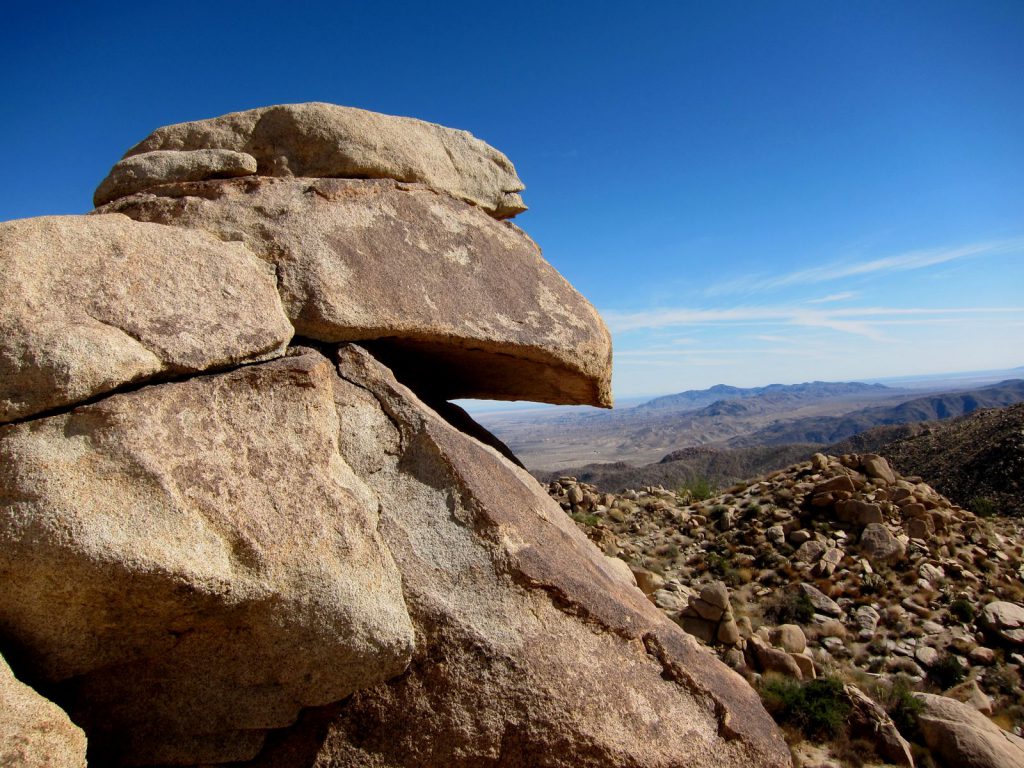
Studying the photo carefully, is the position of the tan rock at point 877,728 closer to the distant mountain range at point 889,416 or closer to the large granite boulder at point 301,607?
the large granite boulder at point 301,607

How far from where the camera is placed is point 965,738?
585cm

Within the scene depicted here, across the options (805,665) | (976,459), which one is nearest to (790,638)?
(805,665)

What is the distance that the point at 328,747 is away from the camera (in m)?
3.40

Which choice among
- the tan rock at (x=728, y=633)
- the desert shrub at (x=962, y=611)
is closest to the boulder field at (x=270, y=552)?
the tan rock at (x=728, y=633)

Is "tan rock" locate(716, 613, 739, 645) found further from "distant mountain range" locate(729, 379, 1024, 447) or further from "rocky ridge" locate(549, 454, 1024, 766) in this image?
"distant mountain range" locate(729, 379, 1024, 447)

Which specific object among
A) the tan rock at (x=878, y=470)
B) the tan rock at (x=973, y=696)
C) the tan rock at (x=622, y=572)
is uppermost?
the tan rock at (x=622, y=572)

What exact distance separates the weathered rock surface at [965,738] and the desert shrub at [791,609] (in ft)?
8.64

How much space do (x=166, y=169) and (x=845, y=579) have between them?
35.8 feet

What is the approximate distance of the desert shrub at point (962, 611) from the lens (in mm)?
8836

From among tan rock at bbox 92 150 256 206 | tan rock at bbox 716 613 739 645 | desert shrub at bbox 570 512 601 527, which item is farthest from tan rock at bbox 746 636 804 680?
tan rock at bbox 92 150 256 206

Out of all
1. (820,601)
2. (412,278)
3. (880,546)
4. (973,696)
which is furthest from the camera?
(880,546)

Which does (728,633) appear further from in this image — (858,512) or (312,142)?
(312,142)

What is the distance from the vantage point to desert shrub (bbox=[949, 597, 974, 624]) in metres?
8.84

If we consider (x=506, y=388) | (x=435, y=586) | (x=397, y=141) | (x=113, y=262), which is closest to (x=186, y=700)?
(x=435, y=586)
